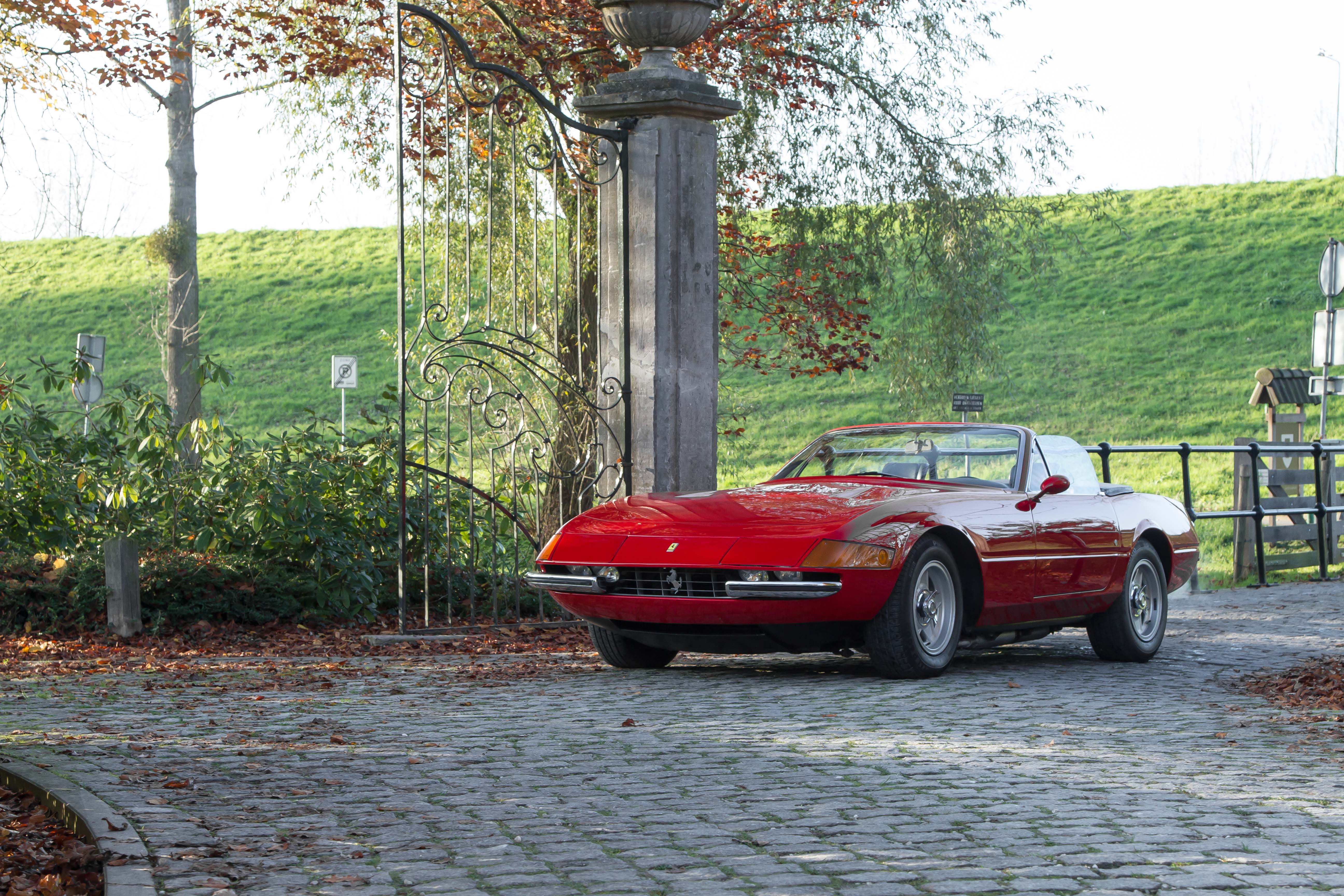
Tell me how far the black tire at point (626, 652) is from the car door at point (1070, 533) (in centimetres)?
215

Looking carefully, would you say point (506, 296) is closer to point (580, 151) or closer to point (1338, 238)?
point (580, 151)

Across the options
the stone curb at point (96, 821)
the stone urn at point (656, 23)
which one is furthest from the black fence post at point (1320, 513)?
the stone curb at point (96, 821)

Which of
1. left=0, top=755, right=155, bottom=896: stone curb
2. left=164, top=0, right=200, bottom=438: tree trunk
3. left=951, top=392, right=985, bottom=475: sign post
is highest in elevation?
left=164, top=0, right=200, bottom=438: tree trunk

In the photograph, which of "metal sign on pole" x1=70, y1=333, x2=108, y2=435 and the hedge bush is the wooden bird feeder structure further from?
"metal sign on pole" x1=70, y1=333, x2=108, y2=435

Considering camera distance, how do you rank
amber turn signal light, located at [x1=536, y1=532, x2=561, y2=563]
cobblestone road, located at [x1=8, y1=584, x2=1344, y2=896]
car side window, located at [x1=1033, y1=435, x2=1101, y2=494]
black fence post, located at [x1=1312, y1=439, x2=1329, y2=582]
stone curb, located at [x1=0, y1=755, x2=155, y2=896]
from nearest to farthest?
stone curb, located at [x1=0, y1=755, x2=155, y2=896] < cobblestone road, located at [x1=8, y1=584, x2=1344, y2=896] < amber turn signal light, located at [x1=536, y1=532, x2=561, y2=563] < car side window, located at [x1=1033, y1=435, x2=1101, y2=494] < black fence post, located at [x1=1312, y1=439, x2=1329, y2=582]

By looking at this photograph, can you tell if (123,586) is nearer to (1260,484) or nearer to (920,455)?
(920,455)

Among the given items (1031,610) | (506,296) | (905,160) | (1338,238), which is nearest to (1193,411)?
(1338,238)

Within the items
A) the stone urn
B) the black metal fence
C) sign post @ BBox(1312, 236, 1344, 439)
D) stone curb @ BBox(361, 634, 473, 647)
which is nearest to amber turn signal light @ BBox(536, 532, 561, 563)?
stone curb @ BBox(361, 634, 473, 647)

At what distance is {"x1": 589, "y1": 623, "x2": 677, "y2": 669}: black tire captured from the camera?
27.4ft

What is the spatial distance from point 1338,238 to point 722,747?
47.9 meters

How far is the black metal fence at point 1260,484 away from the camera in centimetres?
1371

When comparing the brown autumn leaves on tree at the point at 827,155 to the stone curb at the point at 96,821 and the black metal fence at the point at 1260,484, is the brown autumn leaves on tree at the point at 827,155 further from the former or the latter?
the stone curb at the point at 96,821

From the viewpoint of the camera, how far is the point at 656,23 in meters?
9.88

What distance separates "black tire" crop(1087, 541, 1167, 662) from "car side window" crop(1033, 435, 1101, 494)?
47 centimetres
